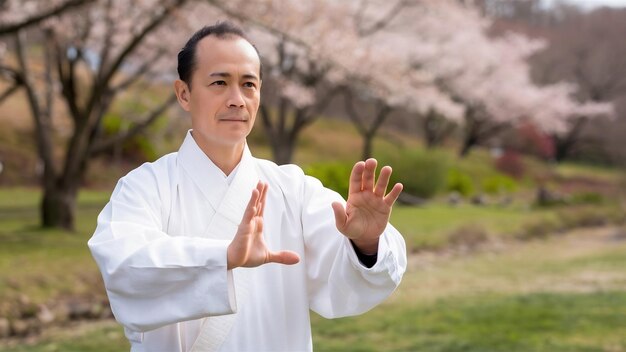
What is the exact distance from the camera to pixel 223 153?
2.28 metres

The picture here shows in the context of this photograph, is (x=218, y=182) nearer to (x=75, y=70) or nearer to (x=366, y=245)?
(x=366, y=245)

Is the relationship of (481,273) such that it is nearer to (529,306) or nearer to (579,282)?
(579,282)

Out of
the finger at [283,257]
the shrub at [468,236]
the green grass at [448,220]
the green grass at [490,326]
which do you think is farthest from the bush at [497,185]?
the finger at [283,257]

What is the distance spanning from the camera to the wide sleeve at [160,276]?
1878mm

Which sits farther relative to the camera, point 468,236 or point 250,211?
point 468,236

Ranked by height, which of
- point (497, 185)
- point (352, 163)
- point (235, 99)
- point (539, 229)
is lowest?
point (235, 99)

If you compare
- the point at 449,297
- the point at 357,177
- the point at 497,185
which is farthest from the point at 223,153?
the point at 497,185

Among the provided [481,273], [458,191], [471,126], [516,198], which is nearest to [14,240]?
[481,273]

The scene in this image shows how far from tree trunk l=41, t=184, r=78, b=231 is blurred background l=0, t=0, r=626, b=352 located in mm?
24

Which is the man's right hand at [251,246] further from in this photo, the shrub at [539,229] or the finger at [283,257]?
the shrub at [539,229]

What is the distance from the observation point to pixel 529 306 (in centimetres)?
802

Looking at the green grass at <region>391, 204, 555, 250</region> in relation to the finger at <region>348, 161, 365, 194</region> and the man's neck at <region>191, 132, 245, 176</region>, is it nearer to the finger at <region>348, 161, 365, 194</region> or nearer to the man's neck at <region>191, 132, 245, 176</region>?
the man's neck at <region>191, 132, 245, 176</region>

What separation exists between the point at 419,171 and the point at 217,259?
19.2 m

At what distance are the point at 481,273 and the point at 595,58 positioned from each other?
33.1m
